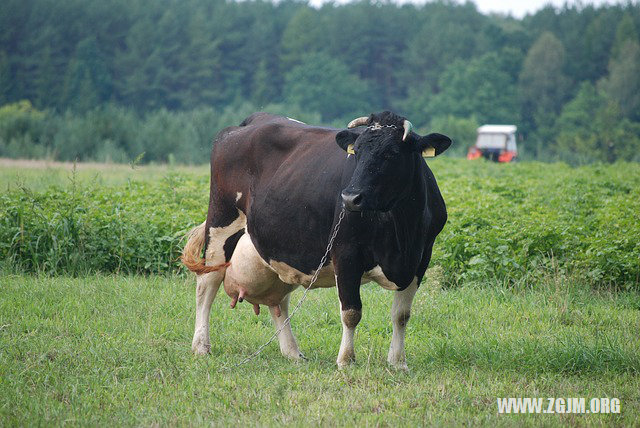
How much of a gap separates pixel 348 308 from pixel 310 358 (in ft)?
3.36

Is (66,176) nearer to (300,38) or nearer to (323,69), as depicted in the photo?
(323,69)

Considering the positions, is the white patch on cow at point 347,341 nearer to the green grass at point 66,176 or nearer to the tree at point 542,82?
the green grass at point 66,176

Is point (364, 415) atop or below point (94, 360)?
atop

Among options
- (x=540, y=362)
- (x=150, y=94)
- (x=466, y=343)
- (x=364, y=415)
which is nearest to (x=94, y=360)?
(x=364, y=415)

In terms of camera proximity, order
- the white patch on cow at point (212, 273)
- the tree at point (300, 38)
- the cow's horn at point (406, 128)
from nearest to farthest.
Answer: the cow's horn at point (406, 128), the white patch on cow at point (212, 273), the tree at point (300, 38)

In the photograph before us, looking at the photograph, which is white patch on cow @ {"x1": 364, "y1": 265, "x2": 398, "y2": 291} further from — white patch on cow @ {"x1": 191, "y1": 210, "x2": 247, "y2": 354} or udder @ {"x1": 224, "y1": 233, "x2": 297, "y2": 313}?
white patch on cow @ {"x1": 191, "y1": 210, "x2": 247, "y2": 354}

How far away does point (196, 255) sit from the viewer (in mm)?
8562

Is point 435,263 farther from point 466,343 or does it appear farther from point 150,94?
point 150,94

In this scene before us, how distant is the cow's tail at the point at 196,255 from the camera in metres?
8.20

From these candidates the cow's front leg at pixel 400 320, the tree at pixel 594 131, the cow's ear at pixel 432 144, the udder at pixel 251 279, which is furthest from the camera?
the tree at pixel 594 131

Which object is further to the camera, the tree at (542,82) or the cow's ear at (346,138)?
the tree at (542,82)

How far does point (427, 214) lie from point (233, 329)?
2.68 meters

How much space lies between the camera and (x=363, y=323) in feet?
28.3

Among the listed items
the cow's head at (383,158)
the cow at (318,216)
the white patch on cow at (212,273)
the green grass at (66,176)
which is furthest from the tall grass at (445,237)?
the cow's head at (383,158)
